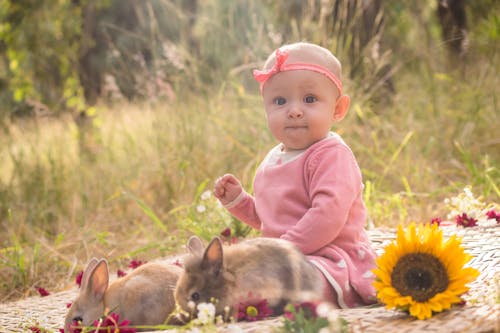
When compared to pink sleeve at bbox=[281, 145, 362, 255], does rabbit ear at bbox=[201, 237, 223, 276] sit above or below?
below

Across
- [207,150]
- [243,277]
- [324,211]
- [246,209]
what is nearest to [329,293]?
[324,211]

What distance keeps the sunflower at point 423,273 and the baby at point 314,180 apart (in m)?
0.29

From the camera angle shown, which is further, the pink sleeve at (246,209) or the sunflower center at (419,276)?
the pink sleeve at (246,209)

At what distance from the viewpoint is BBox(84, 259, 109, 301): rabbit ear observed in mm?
2305

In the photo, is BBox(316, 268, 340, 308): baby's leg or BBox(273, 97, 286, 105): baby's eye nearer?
BBox(316, 268, 340, 308): baby's leg

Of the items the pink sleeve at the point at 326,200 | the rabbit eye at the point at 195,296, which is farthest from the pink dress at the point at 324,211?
the rabbit eye at the point at 195,296

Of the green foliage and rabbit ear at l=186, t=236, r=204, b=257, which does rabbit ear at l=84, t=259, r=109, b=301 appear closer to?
rabbit ear at l=186, t=236, r=204, b=257

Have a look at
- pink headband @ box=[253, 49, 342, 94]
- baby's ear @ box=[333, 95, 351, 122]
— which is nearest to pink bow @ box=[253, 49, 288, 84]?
pink headband @ box=[253, 49, 342, 94]

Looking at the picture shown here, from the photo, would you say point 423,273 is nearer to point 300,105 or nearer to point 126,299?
point 300,105

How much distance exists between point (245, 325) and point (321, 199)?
0.61 m

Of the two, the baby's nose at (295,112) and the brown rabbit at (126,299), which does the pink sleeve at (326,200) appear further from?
the brown rabbit at (126,299)

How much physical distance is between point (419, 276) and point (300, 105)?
0.82 m

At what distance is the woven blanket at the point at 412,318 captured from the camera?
183 cm

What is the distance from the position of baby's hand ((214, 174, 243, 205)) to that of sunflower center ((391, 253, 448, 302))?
0.95 meters
